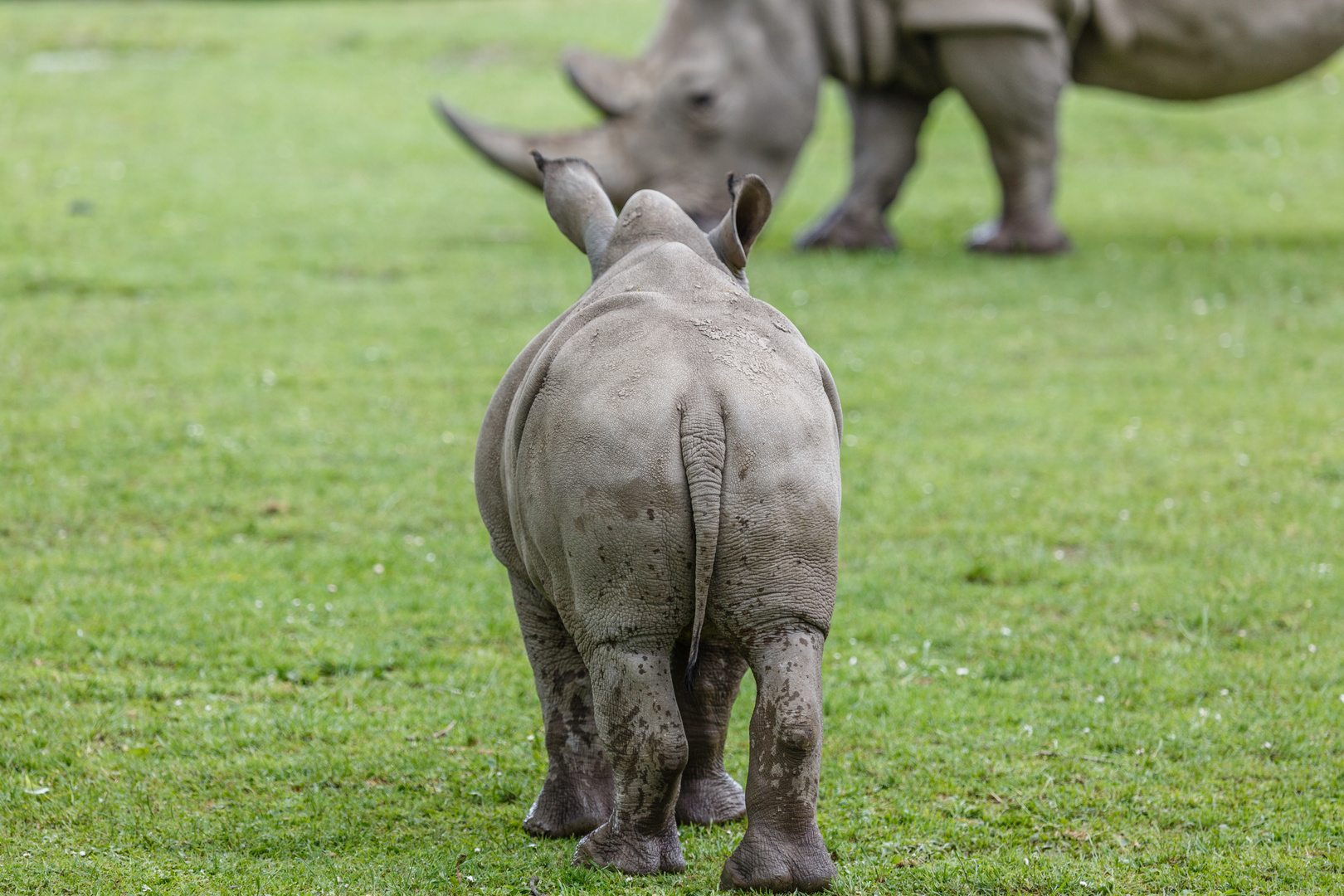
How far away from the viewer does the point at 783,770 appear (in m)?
3.86

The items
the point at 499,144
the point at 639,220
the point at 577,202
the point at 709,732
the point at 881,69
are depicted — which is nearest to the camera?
the point at 709,732

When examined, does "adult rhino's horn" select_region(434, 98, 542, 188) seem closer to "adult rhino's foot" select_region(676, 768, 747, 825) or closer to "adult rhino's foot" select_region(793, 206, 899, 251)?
"adult rhino's foot" select_region(793, 206, 899, 251)

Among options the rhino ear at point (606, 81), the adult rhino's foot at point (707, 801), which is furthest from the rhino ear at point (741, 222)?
the rhino ear at point (606, 81)

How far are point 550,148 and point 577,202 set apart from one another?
7.27 m

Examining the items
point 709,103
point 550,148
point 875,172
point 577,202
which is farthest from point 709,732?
point 875,172

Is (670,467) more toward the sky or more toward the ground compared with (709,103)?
more toward the sky

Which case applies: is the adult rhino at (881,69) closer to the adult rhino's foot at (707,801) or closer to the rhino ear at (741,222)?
the rhino ear at (741,222)

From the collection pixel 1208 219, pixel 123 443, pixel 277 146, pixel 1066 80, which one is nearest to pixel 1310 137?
pixel 1208 219

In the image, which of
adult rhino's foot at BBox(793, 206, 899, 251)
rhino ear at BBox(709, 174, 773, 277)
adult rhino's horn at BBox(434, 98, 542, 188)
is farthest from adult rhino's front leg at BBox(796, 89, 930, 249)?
rhino ear at BBox(709, 174, 773, 277)

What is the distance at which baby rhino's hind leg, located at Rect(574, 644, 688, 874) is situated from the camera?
3.88 m

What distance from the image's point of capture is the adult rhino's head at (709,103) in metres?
12.1

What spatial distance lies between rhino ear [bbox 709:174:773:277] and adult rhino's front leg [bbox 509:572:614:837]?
1.07 metres

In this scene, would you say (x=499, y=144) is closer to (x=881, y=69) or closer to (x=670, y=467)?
(x=881, y=69)

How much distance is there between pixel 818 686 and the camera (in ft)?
12.8
